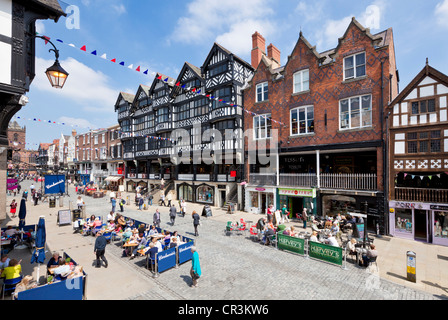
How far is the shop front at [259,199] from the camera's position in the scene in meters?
20.2

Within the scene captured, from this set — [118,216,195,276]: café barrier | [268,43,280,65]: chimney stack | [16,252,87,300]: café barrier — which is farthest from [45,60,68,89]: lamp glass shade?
[268,43,280,65]: chimney stack

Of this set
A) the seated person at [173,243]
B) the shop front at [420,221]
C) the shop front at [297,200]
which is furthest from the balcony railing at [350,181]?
the seated person at [173,243]

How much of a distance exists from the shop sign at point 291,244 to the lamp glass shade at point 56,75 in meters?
11.7

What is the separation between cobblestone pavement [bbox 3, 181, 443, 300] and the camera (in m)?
7.27

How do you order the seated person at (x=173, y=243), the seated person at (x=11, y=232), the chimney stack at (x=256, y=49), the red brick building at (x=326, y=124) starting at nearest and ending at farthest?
the seated person at (x=173, y=243), the seated person at (x=11, y=232), the red brick building at (x=326, y=124), the chimney stack at (x=256, y=49)

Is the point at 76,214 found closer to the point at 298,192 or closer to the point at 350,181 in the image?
the point at 298,192

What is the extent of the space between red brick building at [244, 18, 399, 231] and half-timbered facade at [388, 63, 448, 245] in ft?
2.66

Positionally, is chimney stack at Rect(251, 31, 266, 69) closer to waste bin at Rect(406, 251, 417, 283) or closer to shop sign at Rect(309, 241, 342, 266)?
shop sign at Rect(309, 241, 342, 266)

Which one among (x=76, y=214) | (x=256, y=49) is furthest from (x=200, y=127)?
(x=76, y=214)

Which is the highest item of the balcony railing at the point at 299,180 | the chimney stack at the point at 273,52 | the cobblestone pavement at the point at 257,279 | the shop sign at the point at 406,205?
the chimney stack at the point at 273,52

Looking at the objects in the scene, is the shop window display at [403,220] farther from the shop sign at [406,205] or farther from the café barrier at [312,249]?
the café barrier at [312,249]

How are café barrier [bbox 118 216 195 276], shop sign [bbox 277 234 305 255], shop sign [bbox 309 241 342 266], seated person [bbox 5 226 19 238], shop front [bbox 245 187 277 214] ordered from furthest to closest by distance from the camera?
shop front [bbox 245 187 277 214] → seated person [bbox 5 226 19 238] → shop sign [bbox 277 234 305 255] → shop sign [bbox 309 241 342 266] → café barrier [bbox 118 216 195 276]

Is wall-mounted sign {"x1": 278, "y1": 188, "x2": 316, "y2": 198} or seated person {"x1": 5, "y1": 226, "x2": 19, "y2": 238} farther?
wall-mounted sign {"x1": 278, "y1": 188, "x2": 316, "y2": 198}
